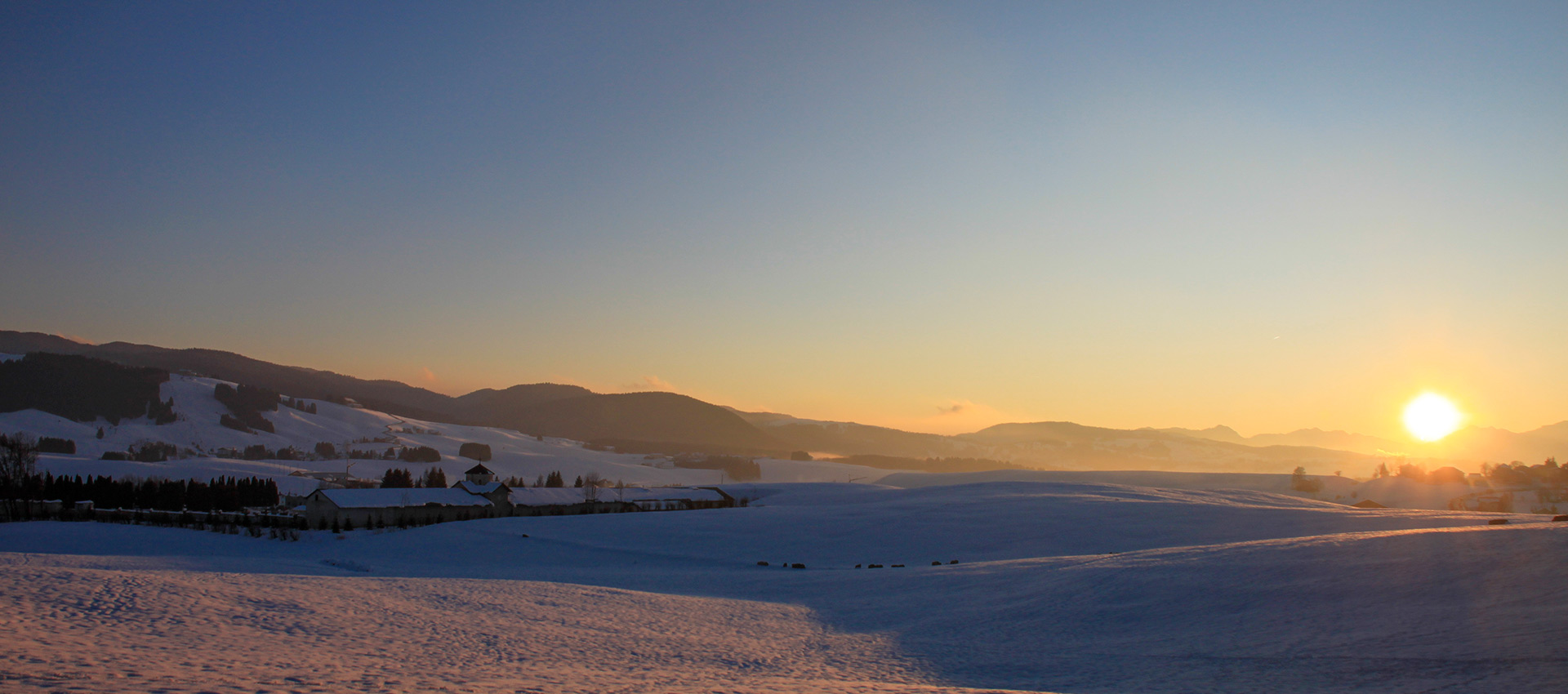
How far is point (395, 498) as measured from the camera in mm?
65938

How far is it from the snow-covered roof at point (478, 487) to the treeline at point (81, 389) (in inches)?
5311

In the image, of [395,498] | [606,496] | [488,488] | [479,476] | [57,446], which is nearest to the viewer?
[395,498]

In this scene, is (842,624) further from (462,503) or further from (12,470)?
(12,470)

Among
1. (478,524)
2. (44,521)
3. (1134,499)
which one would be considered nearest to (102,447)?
(44,521)

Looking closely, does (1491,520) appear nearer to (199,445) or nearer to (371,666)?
(371,666)

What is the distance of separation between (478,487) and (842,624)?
216ft

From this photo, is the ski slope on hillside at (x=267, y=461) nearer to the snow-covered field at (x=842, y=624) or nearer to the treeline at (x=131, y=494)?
the treeline at (x=131, y=494)

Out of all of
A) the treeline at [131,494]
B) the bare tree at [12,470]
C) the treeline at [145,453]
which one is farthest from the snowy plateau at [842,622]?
the treeline at [145,453]

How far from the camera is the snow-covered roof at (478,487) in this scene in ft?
251

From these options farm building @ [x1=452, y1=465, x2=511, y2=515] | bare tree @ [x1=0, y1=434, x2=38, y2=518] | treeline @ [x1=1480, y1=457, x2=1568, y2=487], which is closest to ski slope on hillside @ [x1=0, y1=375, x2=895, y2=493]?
bare tree @ [x1=0, y1=434, x2=38, y2=518]

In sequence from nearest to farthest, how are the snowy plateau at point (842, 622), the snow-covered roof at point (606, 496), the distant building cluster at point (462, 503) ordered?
the snowy plateau at point (842, 622) < the distant building cluster at point (462, 503) < the snow-covered roof at point (606, 496)

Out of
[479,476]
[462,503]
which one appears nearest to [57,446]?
[479,476]

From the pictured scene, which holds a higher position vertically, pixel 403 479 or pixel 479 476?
pixel 479 476

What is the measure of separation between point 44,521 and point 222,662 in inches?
2089
